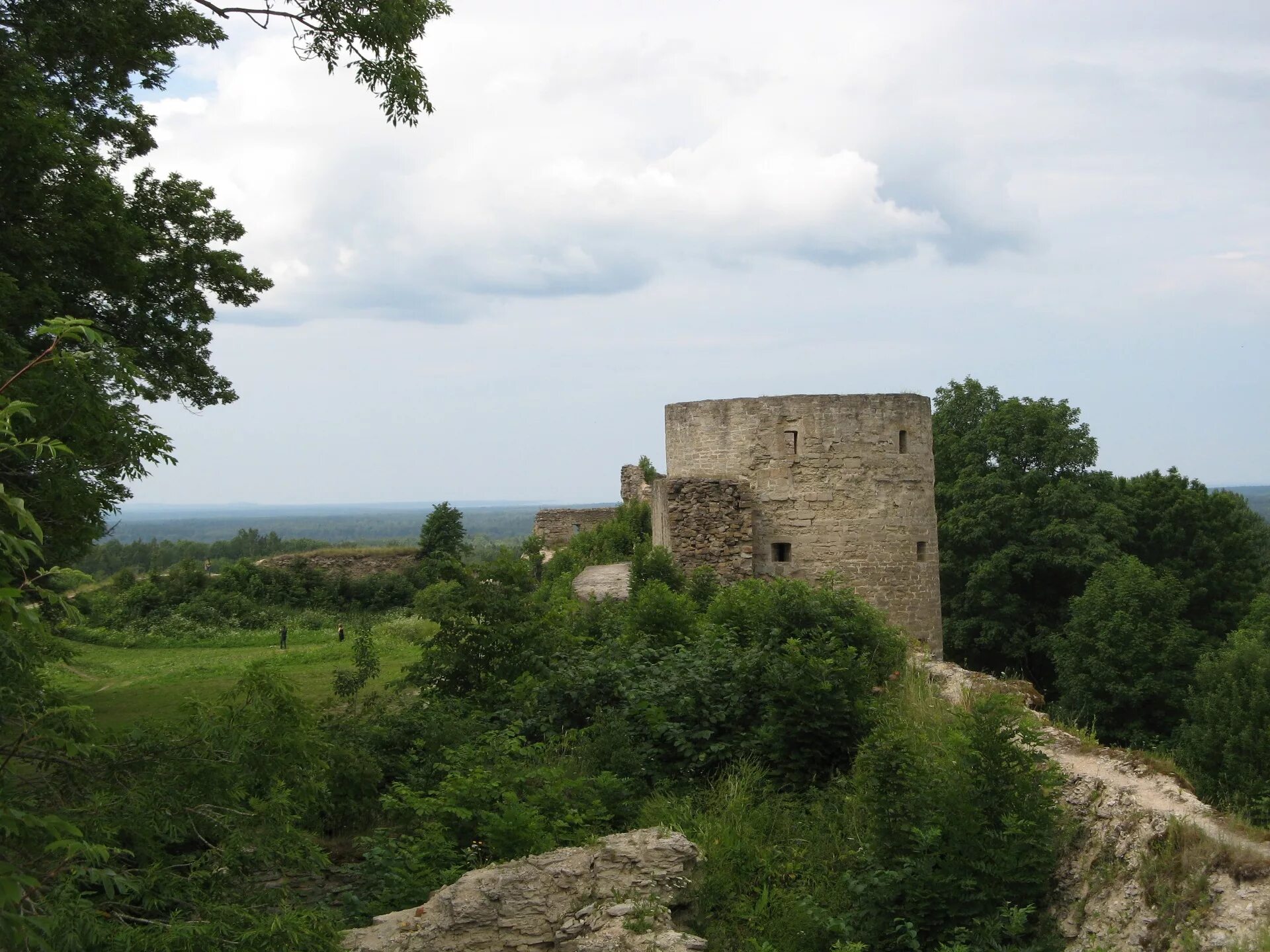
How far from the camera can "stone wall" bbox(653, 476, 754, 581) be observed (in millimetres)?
15539

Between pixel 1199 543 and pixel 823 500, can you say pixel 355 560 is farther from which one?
pixel 1199 543

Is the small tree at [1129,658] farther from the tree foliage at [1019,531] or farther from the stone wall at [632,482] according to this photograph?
the stone wall at [632,482]

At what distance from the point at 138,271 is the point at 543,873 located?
20.3 ft

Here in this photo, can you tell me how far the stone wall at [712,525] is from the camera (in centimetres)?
1554

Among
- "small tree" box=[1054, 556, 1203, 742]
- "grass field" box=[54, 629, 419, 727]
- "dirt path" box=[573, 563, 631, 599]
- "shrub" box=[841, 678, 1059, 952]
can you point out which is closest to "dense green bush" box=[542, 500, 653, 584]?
"dirt path" box=[573, 563, 631, 599]

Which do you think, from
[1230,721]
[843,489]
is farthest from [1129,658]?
[843,489]

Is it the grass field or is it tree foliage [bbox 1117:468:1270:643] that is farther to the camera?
tree foliage [bbox 1117:468:1270:643]

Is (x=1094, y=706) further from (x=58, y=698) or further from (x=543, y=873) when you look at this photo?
(x=58, y=698)

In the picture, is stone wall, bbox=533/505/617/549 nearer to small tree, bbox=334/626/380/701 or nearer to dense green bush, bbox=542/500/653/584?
dense green bush, bbox=542/500/653/584

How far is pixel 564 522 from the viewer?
→ 29594mm

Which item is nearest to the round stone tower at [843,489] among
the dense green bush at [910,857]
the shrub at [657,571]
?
the shrub at [657,571]

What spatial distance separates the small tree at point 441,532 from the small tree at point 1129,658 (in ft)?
50.2

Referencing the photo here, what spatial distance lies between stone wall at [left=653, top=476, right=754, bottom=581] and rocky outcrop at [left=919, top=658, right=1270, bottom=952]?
29.1 ft

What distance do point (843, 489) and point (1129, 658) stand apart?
416 inches
